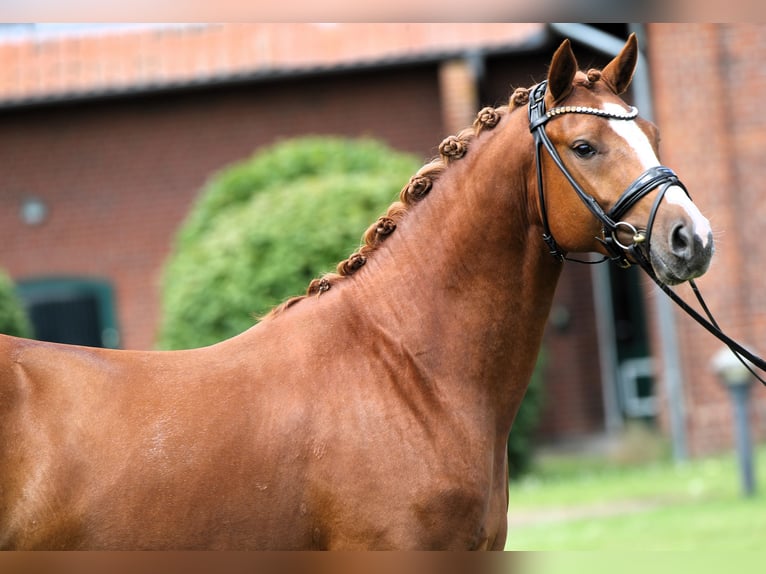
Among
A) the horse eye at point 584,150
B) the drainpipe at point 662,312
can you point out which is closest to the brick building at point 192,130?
the drainpipe at point 662,312

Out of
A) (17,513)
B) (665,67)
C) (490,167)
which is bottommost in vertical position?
(17,513)

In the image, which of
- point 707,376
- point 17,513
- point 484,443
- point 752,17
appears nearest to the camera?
point 17,513

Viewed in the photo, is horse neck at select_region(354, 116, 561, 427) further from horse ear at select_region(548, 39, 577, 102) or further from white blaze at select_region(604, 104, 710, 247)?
white blaze at select_region(604, 104, 710, 247)

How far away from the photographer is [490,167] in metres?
3.54

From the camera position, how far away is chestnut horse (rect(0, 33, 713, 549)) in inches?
124

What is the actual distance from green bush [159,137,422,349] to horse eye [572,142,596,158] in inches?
229

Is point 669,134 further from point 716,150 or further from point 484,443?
point 484,443

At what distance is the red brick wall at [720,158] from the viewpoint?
1146cm

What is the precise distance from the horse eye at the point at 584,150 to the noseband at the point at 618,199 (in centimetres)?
7

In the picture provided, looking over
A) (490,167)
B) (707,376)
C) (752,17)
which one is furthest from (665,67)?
(490,167)

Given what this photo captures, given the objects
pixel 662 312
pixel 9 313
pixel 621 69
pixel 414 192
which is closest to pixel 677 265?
pixel 621 69

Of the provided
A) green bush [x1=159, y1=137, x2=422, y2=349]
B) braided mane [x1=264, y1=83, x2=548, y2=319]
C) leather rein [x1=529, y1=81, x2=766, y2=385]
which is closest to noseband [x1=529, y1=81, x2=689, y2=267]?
leather rein [x1=529, y1=81, x2=766, y2=385]

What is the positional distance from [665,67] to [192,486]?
979cm

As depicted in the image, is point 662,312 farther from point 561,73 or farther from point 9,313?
point 561,73
